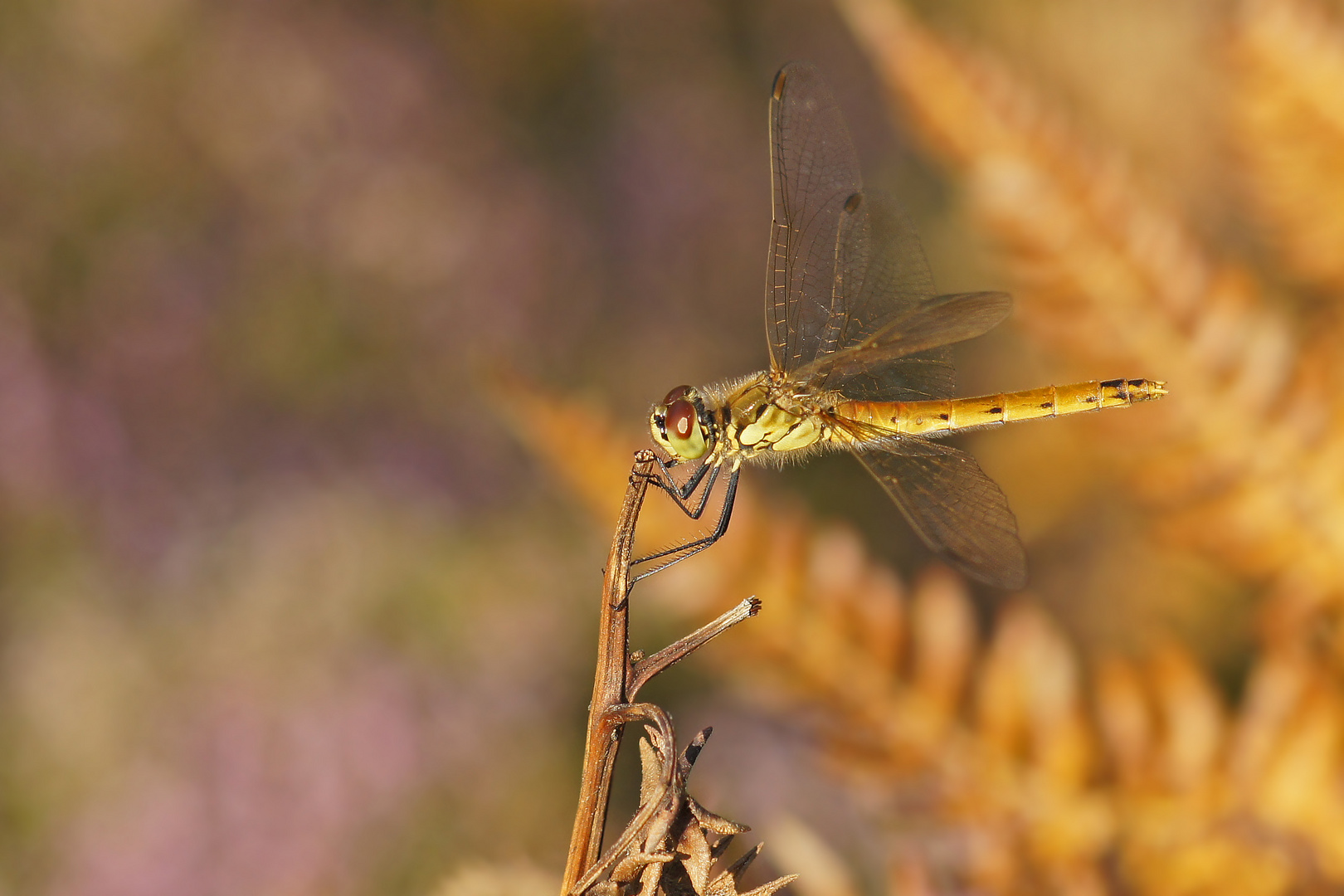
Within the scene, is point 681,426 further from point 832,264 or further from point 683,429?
point 832,264

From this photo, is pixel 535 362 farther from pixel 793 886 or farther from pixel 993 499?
pixel 793 886

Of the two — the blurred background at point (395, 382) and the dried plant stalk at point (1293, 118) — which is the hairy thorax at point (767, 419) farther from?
the blurred background at point (395, 382)

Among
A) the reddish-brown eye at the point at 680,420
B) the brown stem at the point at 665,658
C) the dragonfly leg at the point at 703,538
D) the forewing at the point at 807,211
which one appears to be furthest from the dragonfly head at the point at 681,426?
the brown stem at the point at 665,658

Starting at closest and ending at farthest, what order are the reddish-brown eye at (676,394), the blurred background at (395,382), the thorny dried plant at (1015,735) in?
the thorny dried plant at (1015,735)
the reddish-brown eye at (676,394)
the blurred background at (395,382)

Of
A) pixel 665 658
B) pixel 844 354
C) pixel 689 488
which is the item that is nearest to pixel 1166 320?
pixel 844 354

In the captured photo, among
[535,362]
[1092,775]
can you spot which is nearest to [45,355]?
[535,362]

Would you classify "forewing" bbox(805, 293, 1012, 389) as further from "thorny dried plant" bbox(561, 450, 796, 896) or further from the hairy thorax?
"thorny dried plant" bbox(561, 450, 796, 896)

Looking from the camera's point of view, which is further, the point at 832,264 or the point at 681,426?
the point at 832,264

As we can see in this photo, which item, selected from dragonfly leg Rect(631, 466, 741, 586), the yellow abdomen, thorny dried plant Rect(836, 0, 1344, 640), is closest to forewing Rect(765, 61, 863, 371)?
the yellow abdomen

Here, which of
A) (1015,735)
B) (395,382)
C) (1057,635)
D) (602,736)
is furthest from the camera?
(395,382)
